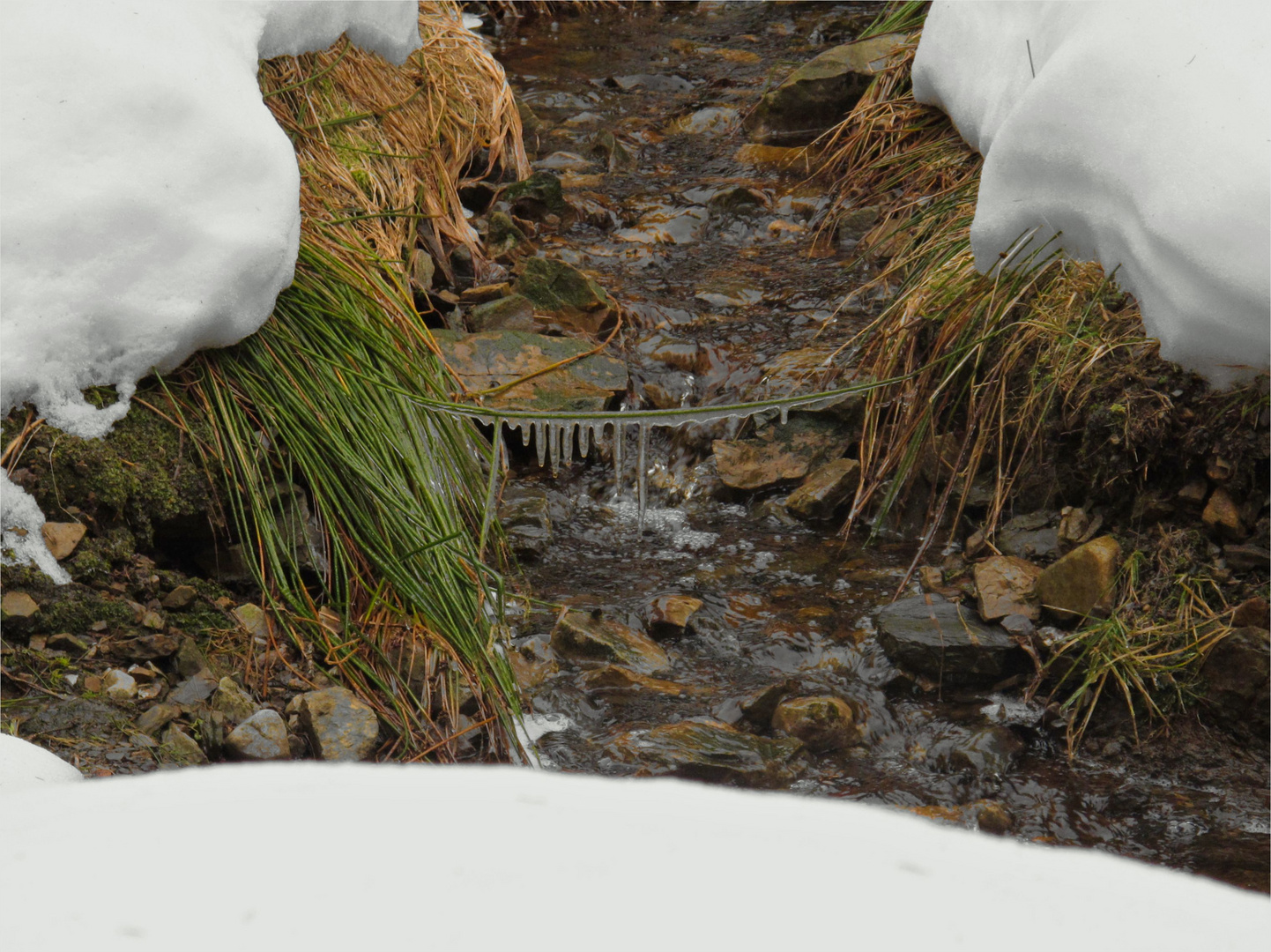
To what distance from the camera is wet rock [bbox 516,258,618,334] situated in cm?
345

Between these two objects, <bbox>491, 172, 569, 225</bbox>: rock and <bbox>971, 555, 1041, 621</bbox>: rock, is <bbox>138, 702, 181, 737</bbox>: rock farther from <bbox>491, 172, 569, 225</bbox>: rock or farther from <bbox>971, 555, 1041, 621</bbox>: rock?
<bbox>491, 172, 569, 225</bbox>: rock

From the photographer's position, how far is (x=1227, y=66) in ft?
6.82

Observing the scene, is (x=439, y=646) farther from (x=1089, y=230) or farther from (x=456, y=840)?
(x=1089, y=230)

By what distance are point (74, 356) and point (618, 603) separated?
4.19ft

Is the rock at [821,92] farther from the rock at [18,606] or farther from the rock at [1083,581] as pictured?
the rock at [18,606]

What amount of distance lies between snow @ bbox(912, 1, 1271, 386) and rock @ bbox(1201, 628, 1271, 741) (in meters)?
0.51

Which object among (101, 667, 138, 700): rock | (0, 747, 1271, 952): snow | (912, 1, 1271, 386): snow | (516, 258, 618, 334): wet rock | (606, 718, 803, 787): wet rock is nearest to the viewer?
(0, 747, 1271, 952): snow

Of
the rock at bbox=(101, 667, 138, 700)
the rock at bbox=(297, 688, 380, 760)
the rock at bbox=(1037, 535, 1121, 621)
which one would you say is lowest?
the rock at bbox=(297, 688, 380, 760)

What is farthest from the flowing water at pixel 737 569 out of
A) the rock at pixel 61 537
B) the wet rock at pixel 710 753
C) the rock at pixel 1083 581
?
the rock at pixel 61 537

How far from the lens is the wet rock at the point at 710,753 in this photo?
82.4 inches

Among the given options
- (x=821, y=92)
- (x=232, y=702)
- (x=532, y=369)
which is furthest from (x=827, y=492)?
(x=821, y=92)

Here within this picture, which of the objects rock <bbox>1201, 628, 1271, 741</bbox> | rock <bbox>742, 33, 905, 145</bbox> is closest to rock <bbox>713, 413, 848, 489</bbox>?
rock <bbox>1201, 628, 1271, 741</bbox>

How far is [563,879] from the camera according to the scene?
0.67m

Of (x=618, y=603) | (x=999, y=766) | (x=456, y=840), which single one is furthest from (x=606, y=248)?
(x=456, y=840)
